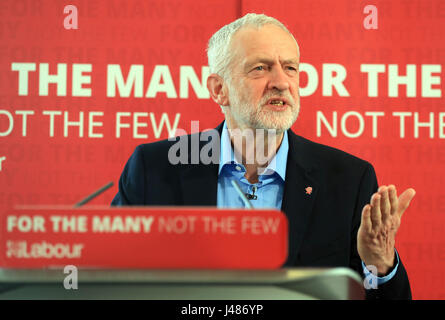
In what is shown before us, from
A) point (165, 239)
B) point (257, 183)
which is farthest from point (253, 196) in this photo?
point (165, 239)

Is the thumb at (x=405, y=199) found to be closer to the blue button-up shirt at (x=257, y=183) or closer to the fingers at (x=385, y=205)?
the fingers at (x=385, y=205)

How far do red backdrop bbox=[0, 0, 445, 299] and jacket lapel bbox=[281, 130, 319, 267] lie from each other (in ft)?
2.53

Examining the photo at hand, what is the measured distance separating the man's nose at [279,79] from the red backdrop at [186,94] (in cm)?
73

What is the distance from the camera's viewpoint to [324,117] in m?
2.30

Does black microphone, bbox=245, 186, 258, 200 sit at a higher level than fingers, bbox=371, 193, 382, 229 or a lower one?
higher

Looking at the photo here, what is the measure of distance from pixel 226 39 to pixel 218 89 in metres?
0.21

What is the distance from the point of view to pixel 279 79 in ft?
5.18

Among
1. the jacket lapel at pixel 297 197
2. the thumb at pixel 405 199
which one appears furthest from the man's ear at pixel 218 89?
the thumb at pixel 405 199

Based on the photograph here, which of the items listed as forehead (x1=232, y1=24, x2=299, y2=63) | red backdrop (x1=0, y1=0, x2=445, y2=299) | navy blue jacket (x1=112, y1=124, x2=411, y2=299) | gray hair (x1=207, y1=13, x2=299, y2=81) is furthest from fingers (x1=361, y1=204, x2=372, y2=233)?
red backdrop (x1=0, y1=0, x2=445, y2=299)

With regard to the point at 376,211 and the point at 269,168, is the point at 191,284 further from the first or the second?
the point at 269,168

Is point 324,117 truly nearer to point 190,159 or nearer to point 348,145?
point 348,145

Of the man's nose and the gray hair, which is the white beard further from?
the gray hair

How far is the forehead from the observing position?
1.58 metres

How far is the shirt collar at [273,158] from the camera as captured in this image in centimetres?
158
